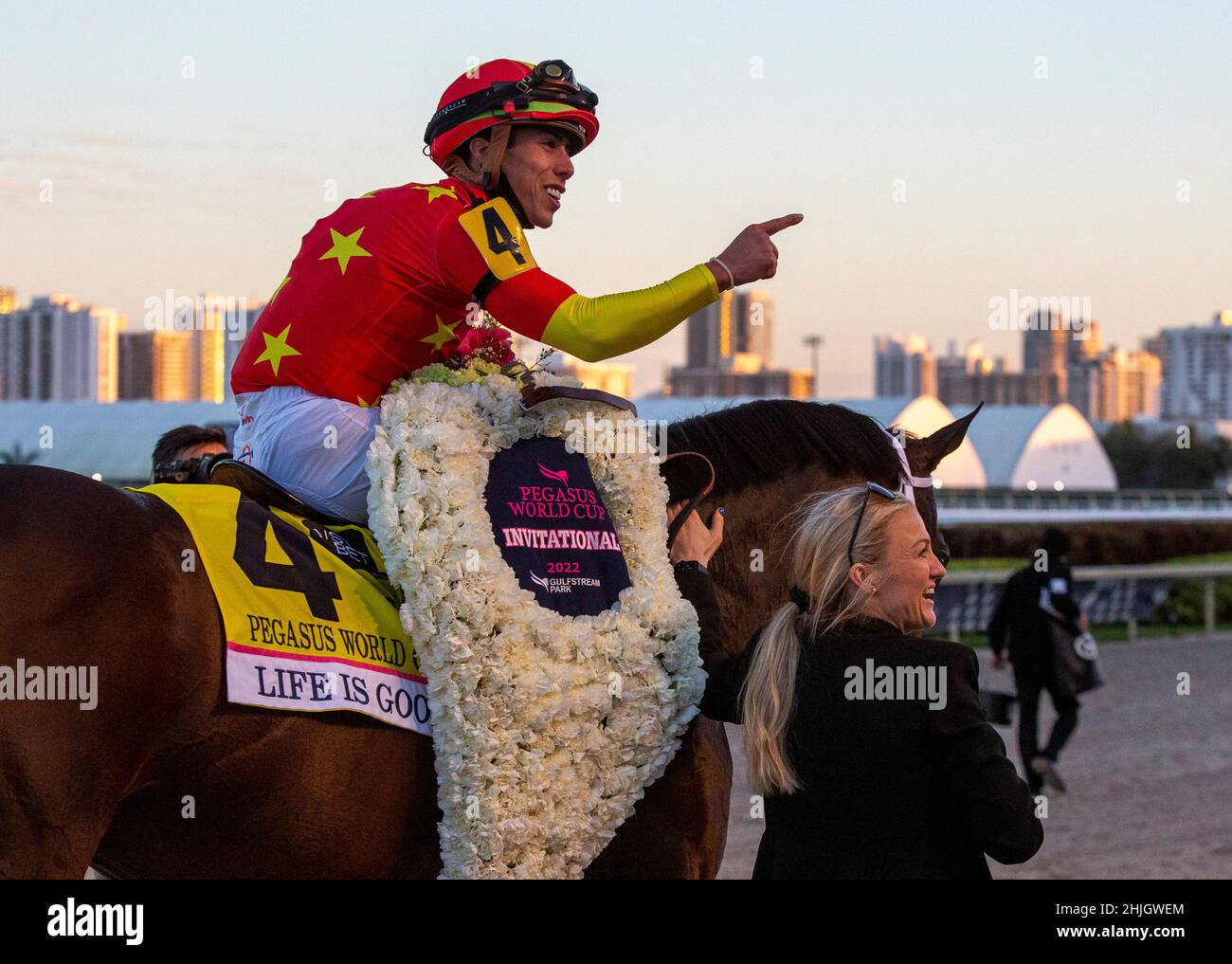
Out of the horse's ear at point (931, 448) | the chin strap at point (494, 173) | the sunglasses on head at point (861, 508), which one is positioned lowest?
the sunglasses on head at point (861, 508)

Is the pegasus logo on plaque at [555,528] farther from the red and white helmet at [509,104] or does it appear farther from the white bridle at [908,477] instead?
the white bridle at [908,477]

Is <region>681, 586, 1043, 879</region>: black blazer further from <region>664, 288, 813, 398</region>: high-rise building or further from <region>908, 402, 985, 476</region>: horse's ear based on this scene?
<region>664, 288, 813, 398</region>: high-rise building

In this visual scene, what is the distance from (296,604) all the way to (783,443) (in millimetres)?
1487

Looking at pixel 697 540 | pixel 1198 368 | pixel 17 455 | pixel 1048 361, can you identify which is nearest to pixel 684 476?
pixel 697 540

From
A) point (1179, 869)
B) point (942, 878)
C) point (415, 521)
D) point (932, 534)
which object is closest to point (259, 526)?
point (415, 521)

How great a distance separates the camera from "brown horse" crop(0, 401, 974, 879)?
2.51m

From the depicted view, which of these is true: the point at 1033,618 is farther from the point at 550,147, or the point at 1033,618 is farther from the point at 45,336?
the point at 45,336

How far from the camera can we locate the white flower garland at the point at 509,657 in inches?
120

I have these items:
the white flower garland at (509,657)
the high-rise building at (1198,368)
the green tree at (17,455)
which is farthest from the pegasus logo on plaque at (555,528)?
the high-rise building at (1198,368)

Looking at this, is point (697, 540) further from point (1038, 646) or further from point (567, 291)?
point (1038, 646)

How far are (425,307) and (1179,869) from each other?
570 centimetres

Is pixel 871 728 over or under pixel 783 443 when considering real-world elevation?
under

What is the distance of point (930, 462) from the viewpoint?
4.04 metres
